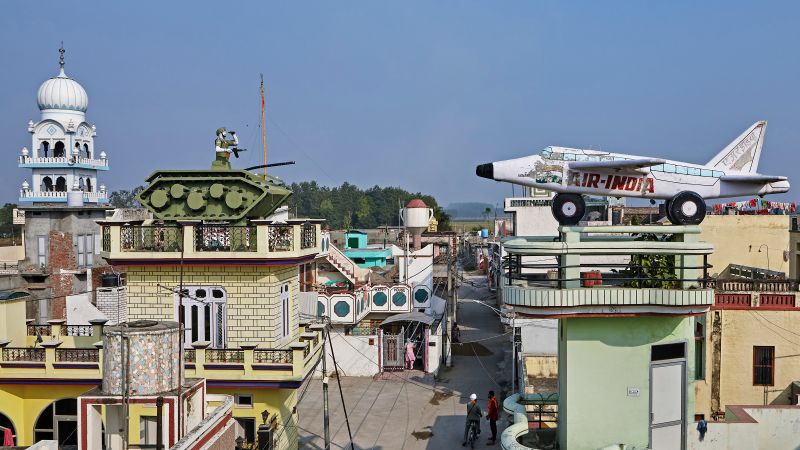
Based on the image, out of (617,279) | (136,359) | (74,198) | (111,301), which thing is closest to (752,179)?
(617,279)

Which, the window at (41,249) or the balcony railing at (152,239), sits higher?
the balcony railing at (152,239)

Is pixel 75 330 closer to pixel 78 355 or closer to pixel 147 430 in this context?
pixel 78 355

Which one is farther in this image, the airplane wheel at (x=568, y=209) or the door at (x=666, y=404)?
the airplane wheel at (x=568, y=209)

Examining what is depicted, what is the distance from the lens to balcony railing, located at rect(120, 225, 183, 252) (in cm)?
1867

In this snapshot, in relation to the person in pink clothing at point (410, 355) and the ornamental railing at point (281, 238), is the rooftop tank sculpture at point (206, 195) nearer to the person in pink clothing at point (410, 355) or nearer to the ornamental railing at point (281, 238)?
the ornamental railing at point (281, 238)

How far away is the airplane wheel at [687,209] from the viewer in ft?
36.8

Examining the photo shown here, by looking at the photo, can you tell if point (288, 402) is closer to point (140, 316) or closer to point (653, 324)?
point (140, 316)

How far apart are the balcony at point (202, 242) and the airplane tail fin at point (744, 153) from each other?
10.6m

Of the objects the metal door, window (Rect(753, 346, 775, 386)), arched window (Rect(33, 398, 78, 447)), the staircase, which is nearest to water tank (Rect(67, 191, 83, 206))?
the staircase

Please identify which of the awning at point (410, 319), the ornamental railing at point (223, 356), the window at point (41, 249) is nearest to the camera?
the ornamental railing at point (223, 356)

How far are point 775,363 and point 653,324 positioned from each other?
14.1 m

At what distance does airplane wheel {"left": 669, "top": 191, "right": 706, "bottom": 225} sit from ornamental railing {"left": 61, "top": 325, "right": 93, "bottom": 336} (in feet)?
55.4

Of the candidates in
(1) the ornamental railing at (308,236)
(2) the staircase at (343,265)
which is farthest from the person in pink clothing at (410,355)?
(1) the ornamental railing at (308,236)

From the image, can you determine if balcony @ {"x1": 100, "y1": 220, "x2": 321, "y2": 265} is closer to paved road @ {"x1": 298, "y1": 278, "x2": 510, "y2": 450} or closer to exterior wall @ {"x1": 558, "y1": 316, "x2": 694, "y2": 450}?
paved road @ {"x1": 298, "y1": 278, "x2": 510, "y2": 450}
